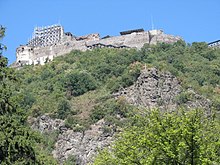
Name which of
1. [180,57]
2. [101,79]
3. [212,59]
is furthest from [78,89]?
[212,59]

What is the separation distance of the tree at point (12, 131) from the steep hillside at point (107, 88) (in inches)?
961

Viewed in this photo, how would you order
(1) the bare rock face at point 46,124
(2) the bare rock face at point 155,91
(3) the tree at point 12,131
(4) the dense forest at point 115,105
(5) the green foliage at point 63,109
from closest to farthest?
(4) the dense forest at point 115,105, (3) the tree at point 12,131, (1) the bare rock face at point 46,124, (2) the bare rock face at point 155,91, (5) the green foliage at point 63,109

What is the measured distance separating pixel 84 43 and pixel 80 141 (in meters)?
36.6

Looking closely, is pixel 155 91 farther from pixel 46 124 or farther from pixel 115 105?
pixel 46 124

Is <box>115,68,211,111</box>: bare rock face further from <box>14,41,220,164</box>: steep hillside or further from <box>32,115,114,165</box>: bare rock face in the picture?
<box>32,115,114,165</box>: bare rock face

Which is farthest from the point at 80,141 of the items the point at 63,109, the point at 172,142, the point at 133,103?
the point at 172,142

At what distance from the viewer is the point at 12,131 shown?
24.6 meters

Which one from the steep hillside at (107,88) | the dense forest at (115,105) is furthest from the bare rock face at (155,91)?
the dense forest at (115,105)

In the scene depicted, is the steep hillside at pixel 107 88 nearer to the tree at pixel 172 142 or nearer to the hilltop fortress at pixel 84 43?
the hilltop fortress at pixel 84 43

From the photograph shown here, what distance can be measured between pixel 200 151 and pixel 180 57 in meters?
55.5

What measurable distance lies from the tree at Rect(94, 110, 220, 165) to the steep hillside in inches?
1032

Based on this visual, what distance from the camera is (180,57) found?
7575 cm

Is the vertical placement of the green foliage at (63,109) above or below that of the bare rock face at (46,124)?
above

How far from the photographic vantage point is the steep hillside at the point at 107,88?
5672 centimetres
